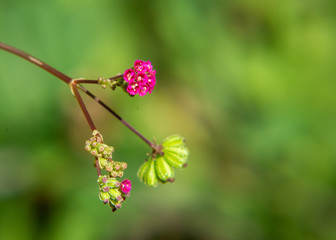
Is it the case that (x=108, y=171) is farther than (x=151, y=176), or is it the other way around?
(x=151, y=176)

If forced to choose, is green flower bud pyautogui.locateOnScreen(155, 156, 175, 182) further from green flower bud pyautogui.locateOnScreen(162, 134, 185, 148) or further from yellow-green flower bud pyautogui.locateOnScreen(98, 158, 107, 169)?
yellow-green flower bud pyautogui.locateOnScreen(98, 158, 107, 169)

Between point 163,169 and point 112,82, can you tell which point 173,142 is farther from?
point 112,82

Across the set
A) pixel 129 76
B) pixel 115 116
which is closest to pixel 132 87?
pixel 129 76

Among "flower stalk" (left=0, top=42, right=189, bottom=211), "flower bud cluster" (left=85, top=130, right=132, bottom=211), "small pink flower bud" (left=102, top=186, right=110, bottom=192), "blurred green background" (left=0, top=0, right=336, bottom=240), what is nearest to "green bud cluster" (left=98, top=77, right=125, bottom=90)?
"flower stalk" (left=0, top=42, right=189, bottom=211)

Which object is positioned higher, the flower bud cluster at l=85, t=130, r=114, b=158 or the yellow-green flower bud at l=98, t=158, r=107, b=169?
the flower bud cluster at l=85, t=130, r=114, b=158

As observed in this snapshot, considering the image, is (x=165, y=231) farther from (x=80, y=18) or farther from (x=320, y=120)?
(x=80, y=18)
